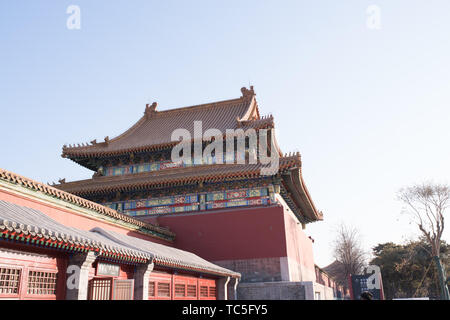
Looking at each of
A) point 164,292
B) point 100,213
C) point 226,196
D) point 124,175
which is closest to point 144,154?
point 124,175

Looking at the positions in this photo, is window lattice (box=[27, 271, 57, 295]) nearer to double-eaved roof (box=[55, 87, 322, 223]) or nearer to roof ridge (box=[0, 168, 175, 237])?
roof ridge (box=[0, 168, 175, 237])

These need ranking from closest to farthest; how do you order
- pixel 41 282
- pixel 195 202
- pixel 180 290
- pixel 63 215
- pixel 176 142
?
1. pixel 41 282
2. pixel 63 215
3. pixel 180 290
4. pixel 195 202
5. pixel 176 142

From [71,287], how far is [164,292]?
3592 millimetres

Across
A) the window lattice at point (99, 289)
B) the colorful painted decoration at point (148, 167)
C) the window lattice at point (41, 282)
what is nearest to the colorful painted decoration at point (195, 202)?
the colorful painted decoration at point (148, 167)

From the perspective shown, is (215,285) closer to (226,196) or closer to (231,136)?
(226,196)

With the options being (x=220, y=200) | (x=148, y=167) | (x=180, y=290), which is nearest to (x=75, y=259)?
(x=180, y=290)

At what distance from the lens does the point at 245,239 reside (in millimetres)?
15906

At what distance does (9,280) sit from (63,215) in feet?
15.2

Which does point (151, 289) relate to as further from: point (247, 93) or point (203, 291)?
point (247, 93)

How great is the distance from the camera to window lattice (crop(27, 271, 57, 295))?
7594 mm

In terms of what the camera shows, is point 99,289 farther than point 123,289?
No

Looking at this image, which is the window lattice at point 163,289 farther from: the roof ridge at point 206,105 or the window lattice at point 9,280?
the roof ridge at point 206,105

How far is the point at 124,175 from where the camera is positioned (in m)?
18.6

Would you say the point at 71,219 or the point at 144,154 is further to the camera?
the point at 144,154
